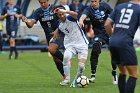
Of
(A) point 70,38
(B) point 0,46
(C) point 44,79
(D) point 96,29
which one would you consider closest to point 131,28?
(A) point 70,38

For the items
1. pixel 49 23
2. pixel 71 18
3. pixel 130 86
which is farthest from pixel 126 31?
pixel 49 23

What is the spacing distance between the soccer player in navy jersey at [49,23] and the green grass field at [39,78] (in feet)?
2.14

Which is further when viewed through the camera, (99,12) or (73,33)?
(99,12)

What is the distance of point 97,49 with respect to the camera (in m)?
13.3

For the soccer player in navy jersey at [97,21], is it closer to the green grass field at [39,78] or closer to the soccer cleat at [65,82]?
the green grass field at [39,78]

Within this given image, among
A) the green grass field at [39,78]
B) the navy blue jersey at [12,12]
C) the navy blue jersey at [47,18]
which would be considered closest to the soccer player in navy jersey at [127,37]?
the green grass field at [39,78]

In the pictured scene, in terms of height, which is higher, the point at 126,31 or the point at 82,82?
the point at 126,31

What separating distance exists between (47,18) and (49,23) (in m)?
0.20

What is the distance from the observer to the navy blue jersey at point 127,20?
938 cm

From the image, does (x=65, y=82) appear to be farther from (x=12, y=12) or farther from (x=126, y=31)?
(x=12, y=12)

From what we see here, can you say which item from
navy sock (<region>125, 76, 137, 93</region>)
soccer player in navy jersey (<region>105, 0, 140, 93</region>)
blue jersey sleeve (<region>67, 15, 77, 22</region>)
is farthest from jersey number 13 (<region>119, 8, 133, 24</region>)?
blue jersey sleeve (<region>67, 15, 77, 22</region>)

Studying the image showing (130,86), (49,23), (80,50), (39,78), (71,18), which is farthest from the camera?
(39,78)

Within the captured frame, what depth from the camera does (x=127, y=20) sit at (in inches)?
370

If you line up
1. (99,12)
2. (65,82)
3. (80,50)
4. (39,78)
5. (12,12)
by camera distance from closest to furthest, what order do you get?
1. (80,50)
2. (65,82)
3. (99,12)
4. (39,78)
5. (12,12)
